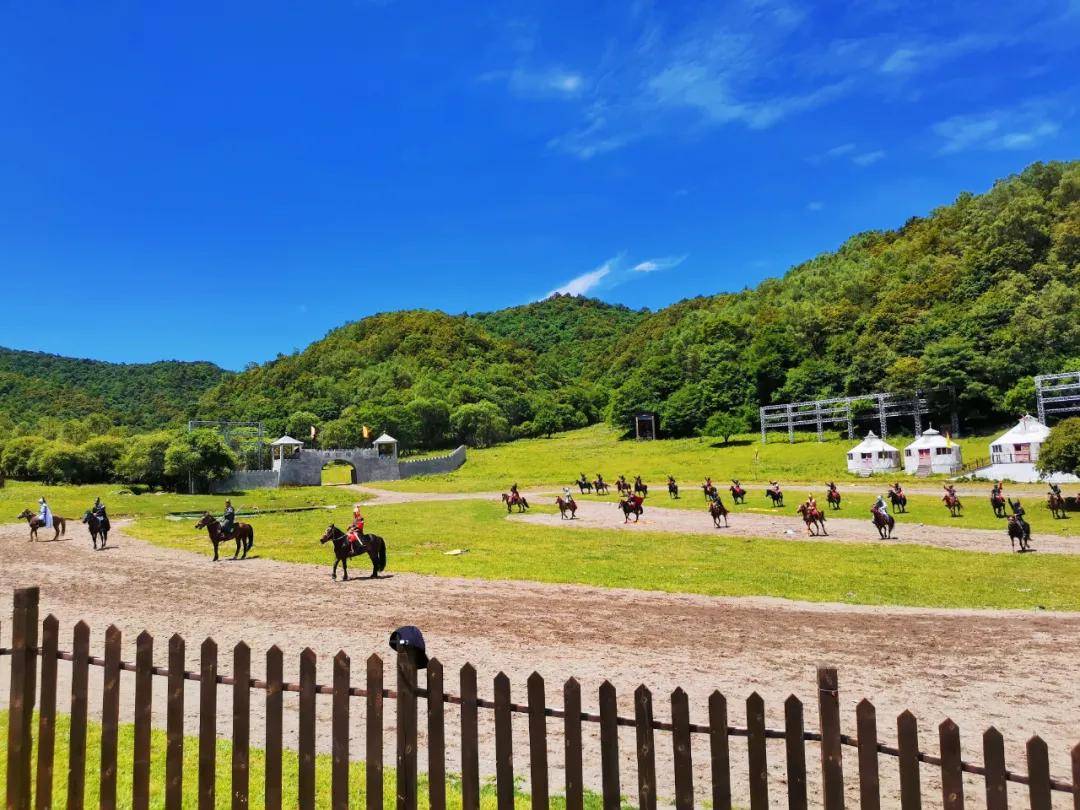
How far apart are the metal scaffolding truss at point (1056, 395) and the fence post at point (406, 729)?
241ft

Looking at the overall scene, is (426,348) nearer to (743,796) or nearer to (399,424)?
(399,424)

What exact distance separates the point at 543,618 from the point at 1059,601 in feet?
39.0

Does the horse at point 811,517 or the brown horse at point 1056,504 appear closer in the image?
the horse at point 811,517

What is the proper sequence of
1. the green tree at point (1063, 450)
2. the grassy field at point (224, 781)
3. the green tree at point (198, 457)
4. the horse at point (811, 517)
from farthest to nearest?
1. the green tree at point (198, 457)
2. the green tree at point (1063, 450)
3. the horse at point (811, 517)
4. the grassy field at point (224, 781)

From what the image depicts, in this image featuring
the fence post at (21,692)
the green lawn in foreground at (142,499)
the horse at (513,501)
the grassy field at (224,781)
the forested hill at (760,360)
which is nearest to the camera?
the fence post at (21,692)

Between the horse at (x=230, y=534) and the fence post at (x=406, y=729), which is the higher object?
the fence post at (x=406, y=729)

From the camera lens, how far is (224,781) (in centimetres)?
646

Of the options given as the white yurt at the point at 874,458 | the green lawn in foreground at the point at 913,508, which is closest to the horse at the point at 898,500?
the green lawn in foreground at the point at 913,508

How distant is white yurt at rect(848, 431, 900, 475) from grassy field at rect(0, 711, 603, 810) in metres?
59.2

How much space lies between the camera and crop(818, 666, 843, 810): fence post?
353 centimetres

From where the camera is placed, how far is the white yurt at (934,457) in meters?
55.1

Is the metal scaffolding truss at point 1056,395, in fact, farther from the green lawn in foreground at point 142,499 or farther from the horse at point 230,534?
the horse at point 230,534

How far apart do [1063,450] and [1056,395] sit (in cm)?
4676

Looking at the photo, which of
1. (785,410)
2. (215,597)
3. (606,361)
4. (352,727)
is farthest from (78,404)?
(352,727)
